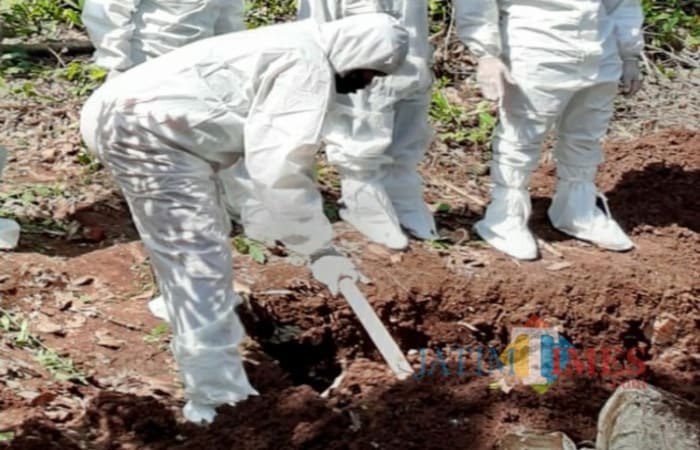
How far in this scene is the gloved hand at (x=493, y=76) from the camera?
204 inches

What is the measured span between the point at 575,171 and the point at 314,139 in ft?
7.06

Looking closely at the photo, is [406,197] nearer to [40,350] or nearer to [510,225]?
[510,225]

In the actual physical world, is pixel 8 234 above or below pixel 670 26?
above

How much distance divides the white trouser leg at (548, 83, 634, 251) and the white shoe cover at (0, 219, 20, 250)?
240cm

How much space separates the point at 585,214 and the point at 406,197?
0.81 meters

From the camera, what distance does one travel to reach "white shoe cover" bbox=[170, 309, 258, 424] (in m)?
3.97

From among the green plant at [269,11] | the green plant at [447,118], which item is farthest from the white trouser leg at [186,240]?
the green plant at [269,11]

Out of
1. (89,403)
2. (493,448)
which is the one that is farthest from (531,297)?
(89,403)

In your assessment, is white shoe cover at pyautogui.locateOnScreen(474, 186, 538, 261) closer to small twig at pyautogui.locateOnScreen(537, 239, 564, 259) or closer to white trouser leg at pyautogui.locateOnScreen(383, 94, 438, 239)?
small twig at pyautogui.locateOnScreen(537, 239, 564, 259)

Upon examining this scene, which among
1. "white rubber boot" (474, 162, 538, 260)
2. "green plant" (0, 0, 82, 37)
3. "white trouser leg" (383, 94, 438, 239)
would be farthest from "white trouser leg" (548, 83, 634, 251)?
"green plant" (0, 0, 82, 37)

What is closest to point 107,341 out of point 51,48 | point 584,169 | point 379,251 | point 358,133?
point 379,251

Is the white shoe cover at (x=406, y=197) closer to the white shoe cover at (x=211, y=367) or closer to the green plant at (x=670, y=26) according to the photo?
the white shoe cover at (x=211, y=367)

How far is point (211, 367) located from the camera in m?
3.99

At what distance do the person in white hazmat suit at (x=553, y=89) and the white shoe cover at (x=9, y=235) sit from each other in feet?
6.65
